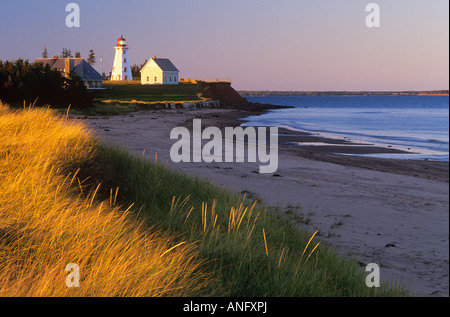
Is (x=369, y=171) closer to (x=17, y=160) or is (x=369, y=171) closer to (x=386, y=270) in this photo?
(x=386, y=270)

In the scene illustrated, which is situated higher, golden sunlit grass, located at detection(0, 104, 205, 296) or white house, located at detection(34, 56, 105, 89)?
white house, located at detection(34, 56, 105, 89)

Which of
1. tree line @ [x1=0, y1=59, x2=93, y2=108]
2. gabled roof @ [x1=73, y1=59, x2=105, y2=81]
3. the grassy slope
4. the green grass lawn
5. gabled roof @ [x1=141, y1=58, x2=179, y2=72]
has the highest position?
gabled roof @ [x1=141, y1=58, x2=179, y2=72]

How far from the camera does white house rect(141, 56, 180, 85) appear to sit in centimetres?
8056

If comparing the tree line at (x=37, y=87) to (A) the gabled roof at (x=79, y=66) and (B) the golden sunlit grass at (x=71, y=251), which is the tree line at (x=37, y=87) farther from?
(A) the gabled roof at (x=79, y=66)

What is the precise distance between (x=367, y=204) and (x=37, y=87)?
2049 cm

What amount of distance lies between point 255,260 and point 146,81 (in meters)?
79.6

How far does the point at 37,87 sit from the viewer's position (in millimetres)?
25172

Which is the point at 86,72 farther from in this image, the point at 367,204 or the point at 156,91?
the point at 367,204

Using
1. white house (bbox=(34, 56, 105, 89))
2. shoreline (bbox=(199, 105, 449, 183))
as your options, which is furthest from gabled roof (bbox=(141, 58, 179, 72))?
shoreline (bbox=(199, 105, 449, 183))

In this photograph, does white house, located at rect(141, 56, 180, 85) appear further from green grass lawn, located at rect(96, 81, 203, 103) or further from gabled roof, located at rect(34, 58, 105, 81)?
gabled roof, located at rect(34, 58, 105, 81)

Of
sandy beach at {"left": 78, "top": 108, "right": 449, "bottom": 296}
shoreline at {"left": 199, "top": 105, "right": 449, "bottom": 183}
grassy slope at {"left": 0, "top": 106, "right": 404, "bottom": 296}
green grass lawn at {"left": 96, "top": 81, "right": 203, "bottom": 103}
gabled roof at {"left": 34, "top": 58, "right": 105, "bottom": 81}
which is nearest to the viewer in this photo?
grassy slope at {"left": 0, "top": 106, "right": 404, "bottom": 296}

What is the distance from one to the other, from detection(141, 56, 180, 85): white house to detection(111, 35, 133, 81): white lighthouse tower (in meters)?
3.34

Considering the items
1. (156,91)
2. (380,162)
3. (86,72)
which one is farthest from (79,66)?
(380,162)
